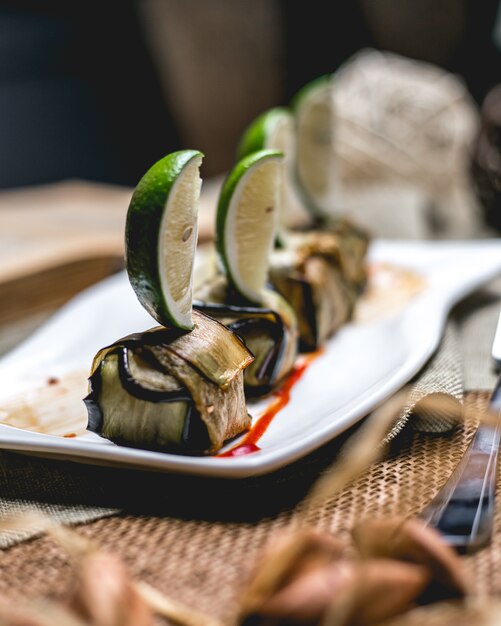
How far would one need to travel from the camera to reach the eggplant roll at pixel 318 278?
6.29 feet

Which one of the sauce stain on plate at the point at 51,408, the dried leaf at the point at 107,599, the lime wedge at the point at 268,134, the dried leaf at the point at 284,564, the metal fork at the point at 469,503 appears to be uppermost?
the lime wedge at the point at 268,134

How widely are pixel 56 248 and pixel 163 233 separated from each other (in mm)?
1307

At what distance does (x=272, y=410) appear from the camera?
1537 mm

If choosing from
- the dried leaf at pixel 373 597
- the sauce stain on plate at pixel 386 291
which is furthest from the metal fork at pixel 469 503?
the sauce stain on plate at pixel 386 291

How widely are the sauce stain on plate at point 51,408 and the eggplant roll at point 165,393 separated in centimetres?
12

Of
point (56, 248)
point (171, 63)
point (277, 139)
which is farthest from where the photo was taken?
point (171, 63)

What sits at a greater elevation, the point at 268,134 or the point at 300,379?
the point at 268,134

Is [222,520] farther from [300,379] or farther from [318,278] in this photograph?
[318,278]

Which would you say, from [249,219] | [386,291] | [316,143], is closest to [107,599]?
[249,219]

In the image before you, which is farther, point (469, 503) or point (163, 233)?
point (163, 233)

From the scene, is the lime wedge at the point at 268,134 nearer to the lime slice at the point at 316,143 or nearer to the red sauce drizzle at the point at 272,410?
the lime slice at the point at 316,143

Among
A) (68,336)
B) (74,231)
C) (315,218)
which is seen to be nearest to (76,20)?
(74,231)

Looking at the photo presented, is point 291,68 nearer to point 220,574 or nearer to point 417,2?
point 417,2

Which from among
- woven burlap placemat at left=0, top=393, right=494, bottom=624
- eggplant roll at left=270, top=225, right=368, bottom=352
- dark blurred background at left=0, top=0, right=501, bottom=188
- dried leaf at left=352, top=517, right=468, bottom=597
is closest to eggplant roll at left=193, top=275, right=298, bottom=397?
eggplant roll at left=270, top=225, right=368, bottom=352
